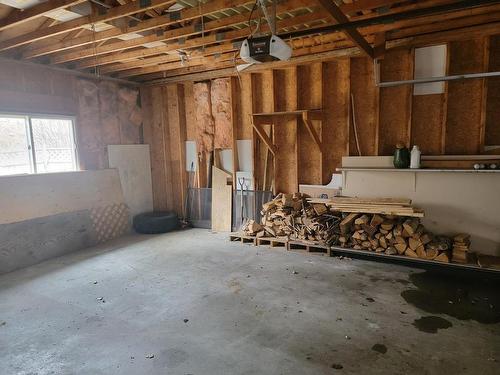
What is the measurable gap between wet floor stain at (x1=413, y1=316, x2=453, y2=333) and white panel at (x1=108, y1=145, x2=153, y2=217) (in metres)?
5.05

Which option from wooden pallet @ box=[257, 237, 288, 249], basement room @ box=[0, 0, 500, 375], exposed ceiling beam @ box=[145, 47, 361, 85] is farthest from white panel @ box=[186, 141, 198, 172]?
wooden pallet @ box=[257, 237, 288, 249]

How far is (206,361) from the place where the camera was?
2273mm

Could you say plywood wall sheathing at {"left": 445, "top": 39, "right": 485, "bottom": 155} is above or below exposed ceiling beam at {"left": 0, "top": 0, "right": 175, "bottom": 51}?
below

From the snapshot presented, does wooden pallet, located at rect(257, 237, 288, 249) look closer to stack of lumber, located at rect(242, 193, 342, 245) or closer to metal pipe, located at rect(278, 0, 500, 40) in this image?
stack of lumber, located at rect(242, 193, 342, 245)

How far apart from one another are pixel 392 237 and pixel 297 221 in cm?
128

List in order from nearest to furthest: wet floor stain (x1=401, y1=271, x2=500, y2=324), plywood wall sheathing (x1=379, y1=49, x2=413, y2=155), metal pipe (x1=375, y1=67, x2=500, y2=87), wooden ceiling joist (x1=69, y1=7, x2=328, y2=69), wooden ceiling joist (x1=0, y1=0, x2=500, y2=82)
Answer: wet floor stain (x1=401, y1=271, x2=500, y2=324), wooden ceiling joist (x1=0, y1=0, x2=500, y2=82), wooden ceiling joist (x1=69, y1=7, x2=328, y2=69), metal pipe (x1=375, y1=67, x2=500, y2=87), plywood wall sheathing (x1=379, y1=49, x2=413, y2=155)

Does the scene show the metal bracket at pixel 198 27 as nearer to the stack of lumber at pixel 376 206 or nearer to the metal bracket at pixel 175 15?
the metal bracket at pixel 175 15

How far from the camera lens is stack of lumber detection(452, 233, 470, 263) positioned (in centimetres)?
361

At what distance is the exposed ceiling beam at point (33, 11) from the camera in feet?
9.38

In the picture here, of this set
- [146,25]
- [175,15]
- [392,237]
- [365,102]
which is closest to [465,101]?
[365,102]

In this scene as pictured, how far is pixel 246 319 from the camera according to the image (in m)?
2.81

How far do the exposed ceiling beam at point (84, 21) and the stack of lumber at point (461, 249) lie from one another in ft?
12.9

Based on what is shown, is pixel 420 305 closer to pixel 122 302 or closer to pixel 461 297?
pixel 461 297

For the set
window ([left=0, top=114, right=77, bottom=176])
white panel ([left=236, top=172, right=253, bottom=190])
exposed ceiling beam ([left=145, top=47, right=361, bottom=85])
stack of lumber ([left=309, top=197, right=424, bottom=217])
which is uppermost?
exposed ceiling beam ([left=145, top=47, right=361, bottom=85])
